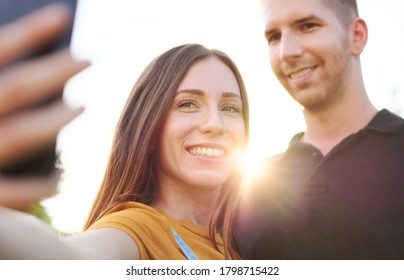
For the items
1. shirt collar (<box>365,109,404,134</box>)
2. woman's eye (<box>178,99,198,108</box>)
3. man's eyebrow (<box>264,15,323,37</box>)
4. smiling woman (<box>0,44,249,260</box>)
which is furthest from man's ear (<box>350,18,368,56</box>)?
woman's eye (<box>178,99,198,108</box>)

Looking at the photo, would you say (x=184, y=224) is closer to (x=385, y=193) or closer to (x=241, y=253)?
(x=241, y=253)

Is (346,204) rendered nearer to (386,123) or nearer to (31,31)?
(386,123)

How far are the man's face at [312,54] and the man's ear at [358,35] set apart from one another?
0.02 meters

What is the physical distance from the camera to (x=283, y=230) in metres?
1.37

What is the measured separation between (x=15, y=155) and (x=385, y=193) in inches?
44.3

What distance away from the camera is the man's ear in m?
1.43

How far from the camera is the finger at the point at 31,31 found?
0.39 metres

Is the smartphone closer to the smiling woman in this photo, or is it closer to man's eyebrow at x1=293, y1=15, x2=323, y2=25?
the smiling woman

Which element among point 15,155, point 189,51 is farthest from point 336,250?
point 15,155

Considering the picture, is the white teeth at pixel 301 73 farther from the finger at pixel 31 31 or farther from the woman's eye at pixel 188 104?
the finger at pixel 31 31

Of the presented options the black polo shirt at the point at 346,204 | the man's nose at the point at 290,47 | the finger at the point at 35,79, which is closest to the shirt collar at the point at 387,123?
the black polo shirt at the point at 346,204

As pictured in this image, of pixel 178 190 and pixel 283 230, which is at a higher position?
pixel 178 190

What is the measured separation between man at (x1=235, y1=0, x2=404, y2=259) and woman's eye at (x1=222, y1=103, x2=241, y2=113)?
0.51 ft

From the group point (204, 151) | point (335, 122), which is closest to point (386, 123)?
point (335, 122)
